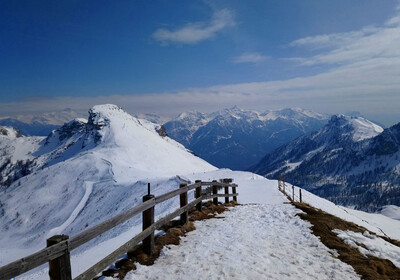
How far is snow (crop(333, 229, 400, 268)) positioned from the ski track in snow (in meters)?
49.5

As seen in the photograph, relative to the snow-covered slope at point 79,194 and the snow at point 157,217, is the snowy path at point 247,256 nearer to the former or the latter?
the snow at point 157,217

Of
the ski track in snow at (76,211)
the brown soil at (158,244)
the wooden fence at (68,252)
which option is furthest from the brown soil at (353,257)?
the ski track in snow at (76,211)

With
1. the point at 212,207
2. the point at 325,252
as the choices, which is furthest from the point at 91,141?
the point at 325,252

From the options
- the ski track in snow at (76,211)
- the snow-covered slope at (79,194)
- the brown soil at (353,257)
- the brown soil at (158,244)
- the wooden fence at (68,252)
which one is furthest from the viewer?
the ski track in snow at (76,211)

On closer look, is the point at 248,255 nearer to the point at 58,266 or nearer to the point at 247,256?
the point at 247,256

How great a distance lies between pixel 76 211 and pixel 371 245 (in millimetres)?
56594

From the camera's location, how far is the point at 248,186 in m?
40.1

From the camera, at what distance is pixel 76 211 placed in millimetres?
57438

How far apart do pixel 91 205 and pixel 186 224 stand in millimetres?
49624

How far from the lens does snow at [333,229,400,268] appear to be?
10205mm

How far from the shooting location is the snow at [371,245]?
1020 cm

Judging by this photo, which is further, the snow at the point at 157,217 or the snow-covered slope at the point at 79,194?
the snow-covered slope at the point at 79,194

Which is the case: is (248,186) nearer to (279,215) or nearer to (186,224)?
(279,215)

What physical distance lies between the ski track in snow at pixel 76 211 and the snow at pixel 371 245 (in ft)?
162
